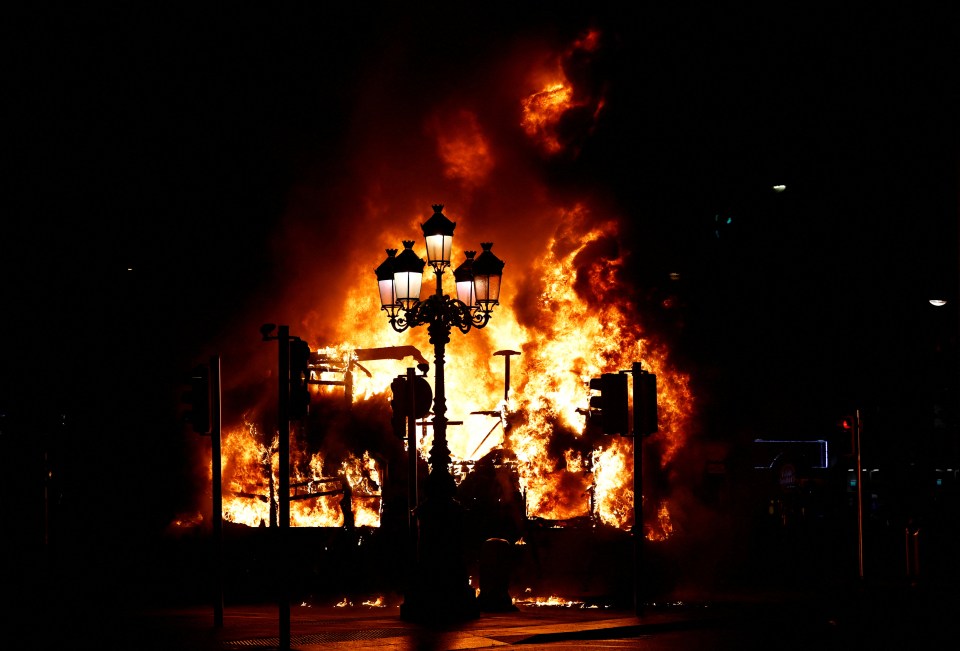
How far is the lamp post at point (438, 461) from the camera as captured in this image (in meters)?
17.7

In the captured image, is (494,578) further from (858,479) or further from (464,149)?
(464,149)

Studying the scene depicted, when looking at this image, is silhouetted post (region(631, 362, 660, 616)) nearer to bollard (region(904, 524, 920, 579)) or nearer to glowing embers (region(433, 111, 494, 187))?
bollard (region(904, 524, 920, 579))

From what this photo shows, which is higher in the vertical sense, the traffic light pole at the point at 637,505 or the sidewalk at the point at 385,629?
the traffic light pole at the point at 637,505

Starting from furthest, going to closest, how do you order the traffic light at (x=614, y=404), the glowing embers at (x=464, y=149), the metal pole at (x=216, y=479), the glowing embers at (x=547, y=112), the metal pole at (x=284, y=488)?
the glowing embers at (x=464, y=149), the glowing embers at (x=547, y=112), the traffic light at (x=614, y=404), the metal pole at (x=216, y=479), the metal pole at (x=284, y=488)

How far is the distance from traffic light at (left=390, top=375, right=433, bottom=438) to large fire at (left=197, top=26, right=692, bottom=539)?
8.17 metres

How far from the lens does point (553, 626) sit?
16.9m

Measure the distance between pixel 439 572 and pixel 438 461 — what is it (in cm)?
170

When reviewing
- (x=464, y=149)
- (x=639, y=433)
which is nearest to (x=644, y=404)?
(x=639, y=433)

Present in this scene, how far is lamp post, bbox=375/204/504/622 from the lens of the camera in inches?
696

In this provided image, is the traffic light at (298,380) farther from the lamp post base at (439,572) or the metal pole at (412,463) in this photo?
the lamp post base at (439,572)

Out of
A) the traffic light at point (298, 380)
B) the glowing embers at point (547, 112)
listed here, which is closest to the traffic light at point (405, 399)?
the traffic light at point (298, 380)

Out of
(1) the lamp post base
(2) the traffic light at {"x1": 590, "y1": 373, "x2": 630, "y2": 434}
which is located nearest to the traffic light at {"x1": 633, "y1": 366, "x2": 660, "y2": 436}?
(2) the traffic light at {"x1": 590, "y1": 373, "x2": 630, "y2": 434}

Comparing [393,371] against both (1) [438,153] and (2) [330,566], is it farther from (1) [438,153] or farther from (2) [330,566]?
(2) [330,566]

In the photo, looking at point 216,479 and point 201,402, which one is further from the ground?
point 201,402
